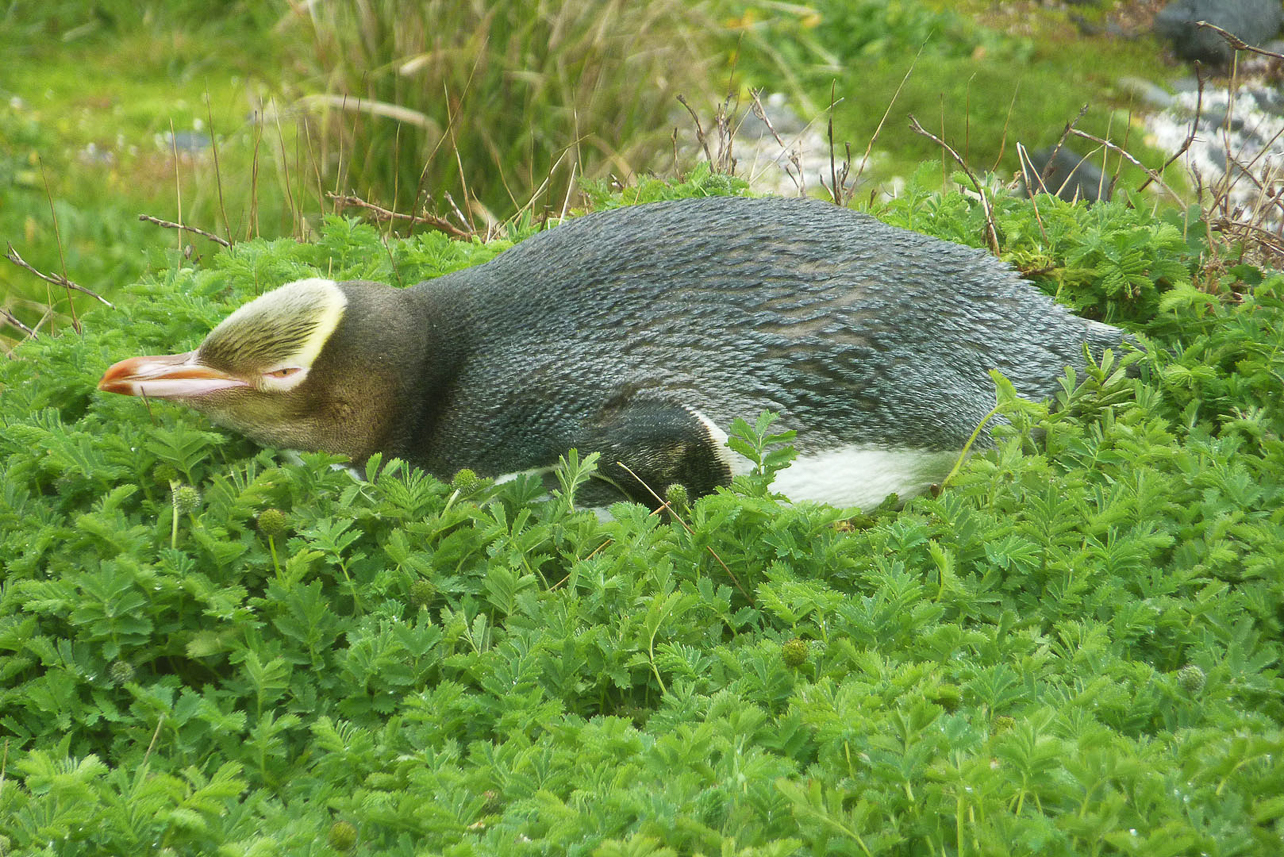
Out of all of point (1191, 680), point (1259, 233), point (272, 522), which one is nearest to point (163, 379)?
point (272, 522)

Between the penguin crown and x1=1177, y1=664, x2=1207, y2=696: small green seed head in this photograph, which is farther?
the penguin crown

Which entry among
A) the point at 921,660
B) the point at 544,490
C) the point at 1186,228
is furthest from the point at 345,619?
the point at 1186,228

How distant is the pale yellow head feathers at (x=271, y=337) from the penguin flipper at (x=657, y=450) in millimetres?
752

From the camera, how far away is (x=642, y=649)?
2.38 meters

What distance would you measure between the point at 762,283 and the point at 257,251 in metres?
1.80

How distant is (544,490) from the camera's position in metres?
2.91

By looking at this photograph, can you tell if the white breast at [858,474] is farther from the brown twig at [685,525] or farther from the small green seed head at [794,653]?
the small green seed head at [794,653]

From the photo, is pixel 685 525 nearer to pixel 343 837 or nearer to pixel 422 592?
pixel 422 592

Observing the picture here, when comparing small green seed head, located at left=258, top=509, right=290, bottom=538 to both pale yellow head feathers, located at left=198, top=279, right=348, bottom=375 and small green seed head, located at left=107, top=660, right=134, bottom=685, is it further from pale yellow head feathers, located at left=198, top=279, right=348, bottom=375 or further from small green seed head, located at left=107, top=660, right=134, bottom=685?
pale yellow head feathers, located at left=198, top=279, right=348, bottom=375

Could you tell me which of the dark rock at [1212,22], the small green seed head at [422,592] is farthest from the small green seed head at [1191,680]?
the dark rock at [1212,22]

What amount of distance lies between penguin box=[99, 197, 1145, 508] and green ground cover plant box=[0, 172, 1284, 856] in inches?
6.5

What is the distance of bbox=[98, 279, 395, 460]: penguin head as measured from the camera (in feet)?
9.86

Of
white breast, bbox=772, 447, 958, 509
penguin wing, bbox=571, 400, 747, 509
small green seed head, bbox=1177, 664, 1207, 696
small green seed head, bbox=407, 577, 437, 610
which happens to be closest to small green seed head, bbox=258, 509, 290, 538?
small green seed head, bbox=407, 577, 437, 610

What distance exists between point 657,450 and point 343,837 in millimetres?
1327
